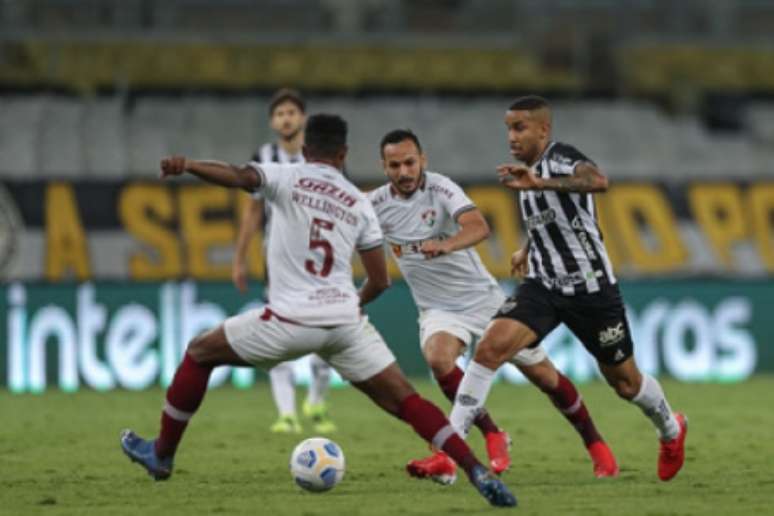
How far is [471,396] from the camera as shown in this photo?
9.48 meters

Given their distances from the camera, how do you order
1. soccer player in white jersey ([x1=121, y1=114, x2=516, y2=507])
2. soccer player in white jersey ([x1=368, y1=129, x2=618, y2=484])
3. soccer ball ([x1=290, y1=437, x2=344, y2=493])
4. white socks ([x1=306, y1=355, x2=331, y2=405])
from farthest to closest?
1. white socks ([x1=306, y1=355, x2=331, y2=405])
2. soccer player in white jersey ([x1=368, y1=129, x2=618, y2=484])
3. soccer ball ([x1=290, y1=437, x2=344, y2=493])
4. soccer player in white jersey ([x1=121, y1=114, x2=516, y2=507])

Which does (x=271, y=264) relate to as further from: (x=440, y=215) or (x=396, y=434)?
(x=396, y=434)

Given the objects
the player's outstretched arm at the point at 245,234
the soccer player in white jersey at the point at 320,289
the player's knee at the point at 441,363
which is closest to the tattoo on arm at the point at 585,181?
the soccer player in white jersey at the point at 320,289

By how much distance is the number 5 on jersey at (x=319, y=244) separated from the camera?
27.5ft

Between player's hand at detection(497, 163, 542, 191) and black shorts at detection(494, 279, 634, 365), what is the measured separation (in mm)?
1007

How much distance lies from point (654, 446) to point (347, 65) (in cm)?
1518

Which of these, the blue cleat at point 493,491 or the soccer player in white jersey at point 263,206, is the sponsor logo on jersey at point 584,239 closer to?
the blue cleat at point 493,491

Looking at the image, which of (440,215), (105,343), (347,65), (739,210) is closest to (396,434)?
(440,215)

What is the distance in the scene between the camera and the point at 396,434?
13.2 metres

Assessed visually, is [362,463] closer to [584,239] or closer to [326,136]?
[584,239]

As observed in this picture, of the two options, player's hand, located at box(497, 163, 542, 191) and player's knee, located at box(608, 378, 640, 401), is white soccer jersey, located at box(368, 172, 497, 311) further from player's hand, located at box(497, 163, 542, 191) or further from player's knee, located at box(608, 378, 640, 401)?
player's hand, located at box(497, 163, 542, 191)

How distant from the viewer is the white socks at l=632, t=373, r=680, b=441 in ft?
31.6

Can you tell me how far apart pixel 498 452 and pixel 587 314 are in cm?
105

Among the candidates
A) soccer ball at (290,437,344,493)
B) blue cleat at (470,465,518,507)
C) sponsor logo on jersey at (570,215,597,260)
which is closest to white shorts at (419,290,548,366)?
sponsor logo on jersey at (570,215,597,260)
